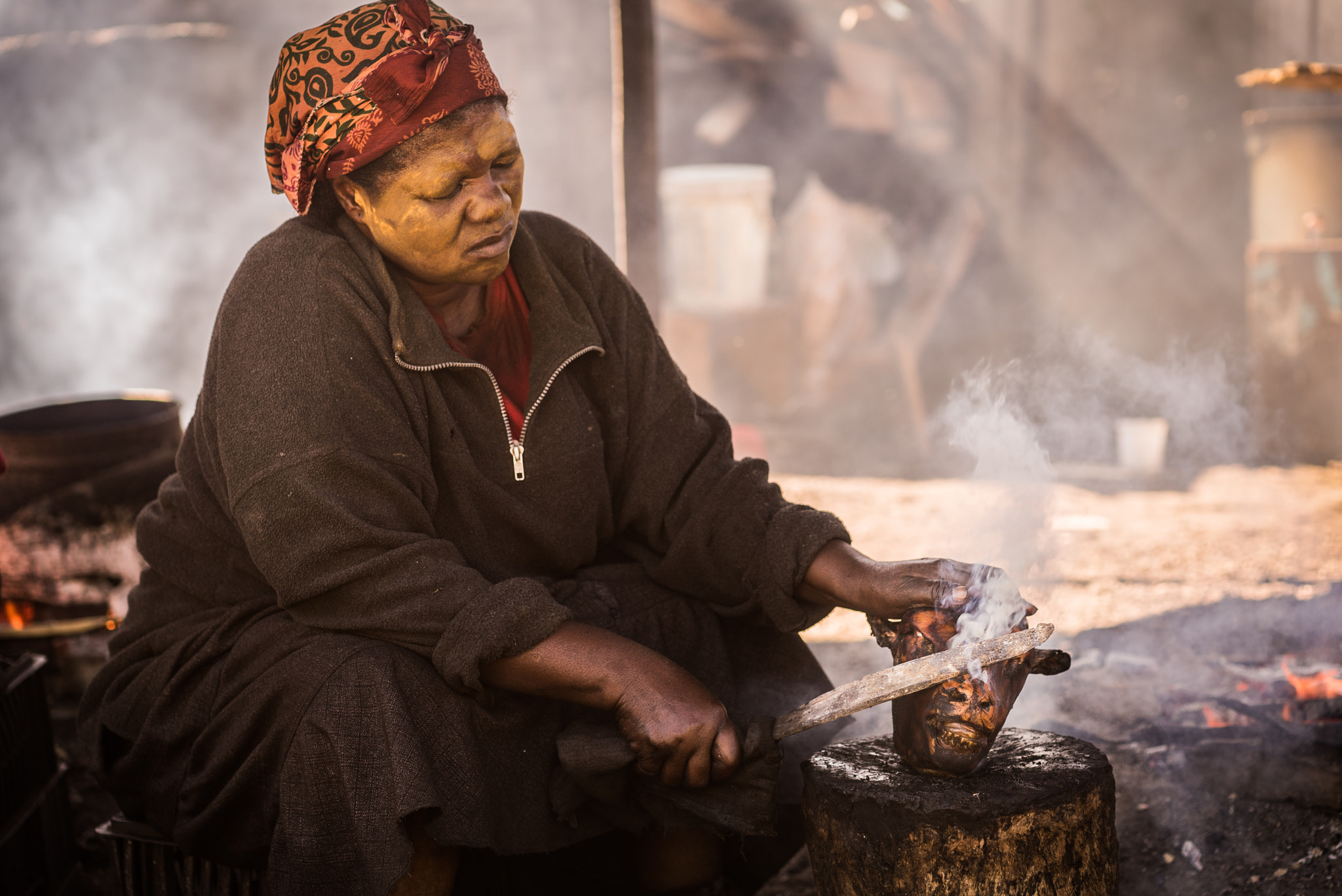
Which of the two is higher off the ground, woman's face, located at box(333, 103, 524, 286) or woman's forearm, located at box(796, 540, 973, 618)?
woman's face, located at box(333, 103, 524, 286)

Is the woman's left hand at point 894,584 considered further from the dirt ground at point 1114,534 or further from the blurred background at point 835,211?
the blurred background at point 835,211

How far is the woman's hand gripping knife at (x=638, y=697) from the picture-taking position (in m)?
2.03

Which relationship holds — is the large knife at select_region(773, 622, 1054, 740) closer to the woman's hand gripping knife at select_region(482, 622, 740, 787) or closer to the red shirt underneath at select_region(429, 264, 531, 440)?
the woman's hand gripping knife at select_region(482, 622, 740, 787)

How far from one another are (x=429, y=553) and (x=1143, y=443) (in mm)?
5488

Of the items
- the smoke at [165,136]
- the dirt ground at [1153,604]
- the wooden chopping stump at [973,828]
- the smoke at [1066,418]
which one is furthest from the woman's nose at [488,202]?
the smoke at [165,136]

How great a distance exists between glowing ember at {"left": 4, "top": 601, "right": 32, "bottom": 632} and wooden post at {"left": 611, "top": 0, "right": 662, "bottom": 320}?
8.60 ft

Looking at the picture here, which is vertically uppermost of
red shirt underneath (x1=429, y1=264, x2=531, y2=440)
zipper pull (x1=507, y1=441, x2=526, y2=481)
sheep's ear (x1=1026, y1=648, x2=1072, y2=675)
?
red shirt underneath (x1=429, y1=264, x2=531, y2=440)

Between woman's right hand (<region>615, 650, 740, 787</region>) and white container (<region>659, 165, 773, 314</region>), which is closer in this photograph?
woman's right hand (<region>615, 650, 740, 787</region>)

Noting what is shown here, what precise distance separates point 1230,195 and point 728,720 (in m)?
7.19

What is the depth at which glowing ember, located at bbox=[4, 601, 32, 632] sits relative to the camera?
3918 millimetres

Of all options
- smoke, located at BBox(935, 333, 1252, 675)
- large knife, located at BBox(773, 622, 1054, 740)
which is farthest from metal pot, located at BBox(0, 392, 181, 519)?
large knife, located at BBox(773, 622, 1054, 740)

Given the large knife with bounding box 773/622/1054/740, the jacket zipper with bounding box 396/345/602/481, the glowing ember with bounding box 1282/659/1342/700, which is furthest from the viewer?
the glowing ember with bounding box 1282/659/1342/700

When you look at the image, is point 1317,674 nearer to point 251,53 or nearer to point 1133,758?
point 1133,758

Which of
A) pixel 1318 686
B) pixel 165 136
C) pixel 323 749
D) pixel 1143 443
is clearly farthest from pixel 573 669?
pixel 165 136
